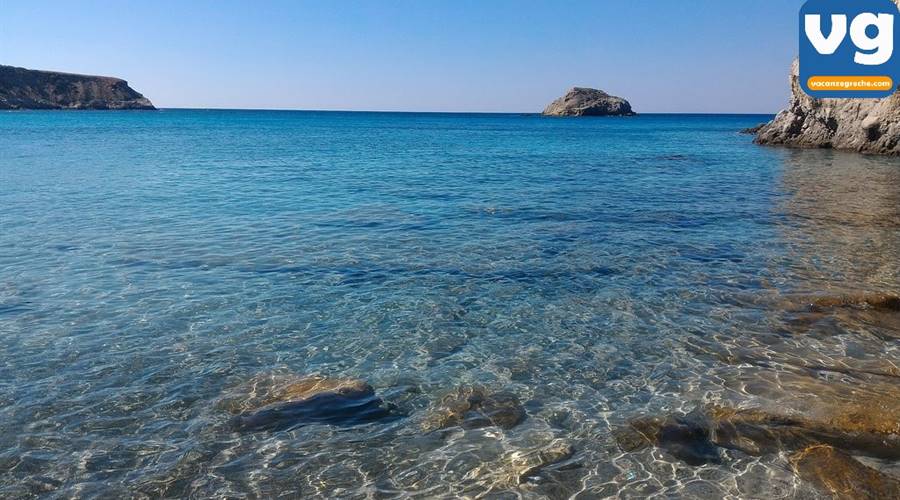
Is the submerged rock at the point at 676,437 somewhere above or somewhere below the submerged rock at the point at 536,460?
above

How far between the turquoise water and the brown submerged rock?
19cm

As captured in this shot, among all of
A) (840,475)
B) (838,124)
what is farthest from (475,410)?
(838,124)

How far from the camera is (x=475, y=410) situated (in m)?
7.30

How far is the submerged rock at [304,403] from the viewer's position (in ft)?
23.1

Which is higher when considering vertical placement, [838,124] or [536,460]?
[838,124]

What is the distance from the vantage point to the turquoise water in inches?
242

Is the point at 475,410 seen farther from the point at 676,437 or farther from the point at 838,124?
the point at 838,124

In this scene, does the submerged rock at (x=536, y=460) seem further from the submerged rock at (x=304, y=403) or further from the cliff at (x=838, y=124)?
the cliff at (x=838, y=124)

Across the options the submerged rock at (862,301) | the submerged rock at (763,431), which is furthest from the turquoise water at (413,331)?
the submerged rock at (862,301)

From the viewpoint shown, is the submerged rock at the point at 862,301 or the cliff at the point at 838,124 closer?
the submerged rock at the point at 862,301

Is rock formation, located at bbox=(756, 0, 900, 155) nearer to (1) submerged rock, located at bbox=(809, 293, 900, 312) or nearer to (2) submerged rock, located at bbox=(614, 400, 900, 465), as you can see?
(1) submerged rock, located at bbox=(809, 293, 900, 312)

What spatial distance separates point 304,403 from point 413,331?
279 cm

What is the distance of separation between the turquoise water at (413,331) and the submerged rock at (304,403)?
21cm

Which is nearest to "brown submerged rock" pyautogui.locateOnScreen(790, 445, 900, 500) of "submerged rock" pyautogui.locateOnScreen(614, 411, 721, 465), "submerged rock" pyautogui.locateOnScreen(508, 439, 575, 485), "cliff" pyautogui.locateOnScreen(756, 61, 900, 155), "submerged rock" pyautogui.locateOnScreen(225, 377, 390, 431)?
"submerged rock" pyautogui.locateOnScreen(614, 411, 721, 465)
